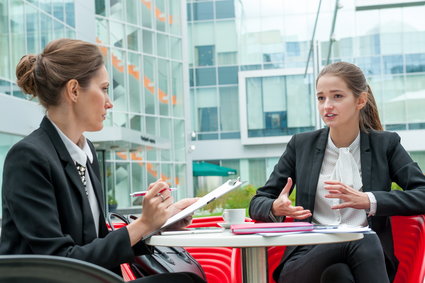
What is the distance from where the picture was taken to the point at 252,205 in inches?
117

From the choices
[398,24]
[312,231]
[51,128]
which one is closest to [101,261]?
[51,128]

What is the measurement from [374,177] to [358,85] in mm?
434

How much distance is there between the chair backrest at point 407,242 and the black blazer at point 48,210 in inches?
57.3

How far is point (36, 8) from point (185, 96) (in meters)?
10.1

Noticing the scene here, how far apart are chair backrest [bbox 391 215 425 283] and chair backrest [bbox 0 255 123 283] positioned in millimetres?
1921

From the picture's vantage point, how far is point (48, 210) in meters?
1.90

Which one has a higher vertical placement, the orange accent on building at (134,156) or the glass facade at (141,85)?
the glass facade at (141,85)

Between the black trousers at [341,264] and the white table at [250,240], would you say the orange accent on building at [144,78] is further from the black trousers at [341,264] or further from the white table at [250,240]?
the white table at [250,240]

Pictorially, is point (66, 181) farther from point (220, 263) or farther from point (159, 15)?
point (159, 15)

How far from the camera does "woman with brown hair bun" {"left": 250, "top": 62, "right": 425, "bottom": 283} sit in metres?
2.68

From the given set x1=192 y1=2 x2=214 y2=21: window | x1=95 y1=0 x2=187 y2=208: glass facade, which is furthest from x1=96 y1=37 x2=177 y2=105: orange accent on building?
x1=192 y1=2 x2=214 y2=21: window

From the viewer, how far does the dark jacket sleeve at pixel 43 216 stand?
1.87 meters

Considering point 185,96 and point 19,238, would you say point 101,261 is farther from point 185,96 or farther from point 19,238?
point 185,96

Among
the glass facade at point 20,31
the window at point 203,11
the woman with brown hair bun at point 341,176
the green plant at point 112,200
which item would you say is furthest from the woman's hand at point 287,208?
the window at point 203,11
